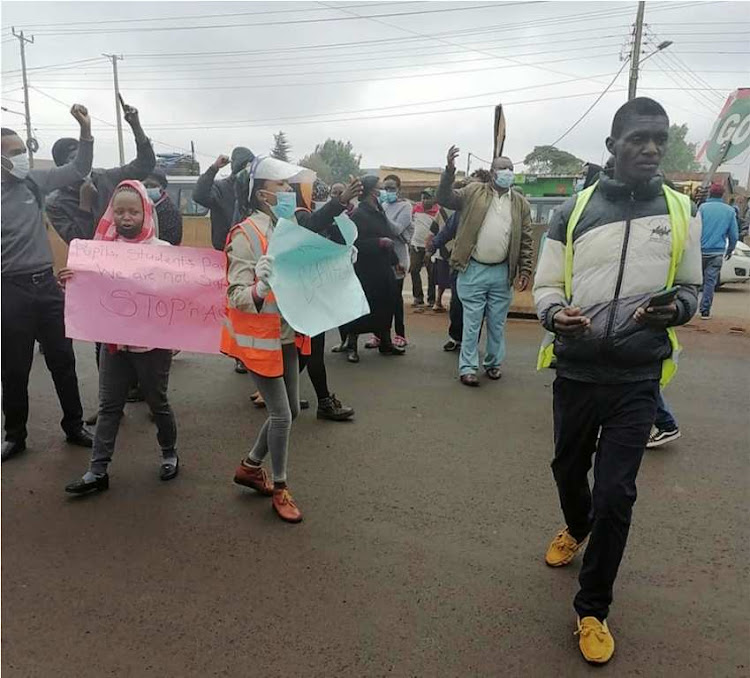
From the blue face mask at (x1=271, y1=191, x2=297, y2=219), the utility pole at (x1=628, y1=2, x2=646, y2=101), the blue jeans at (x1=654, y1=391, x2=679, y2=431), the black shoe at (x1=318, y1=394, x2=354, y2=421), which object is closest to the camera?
the blue face mask at (x1=271, y1=191, x2=297, y2=219)

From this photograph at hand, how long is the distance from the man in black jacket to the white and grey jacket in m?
3.43

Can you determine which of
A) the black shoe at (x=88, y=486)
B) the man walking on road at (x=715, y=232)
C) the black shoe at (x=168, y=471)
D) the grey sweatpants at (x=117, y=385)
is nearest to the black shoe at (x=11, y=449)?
the black shoe at (x=88, y=486)

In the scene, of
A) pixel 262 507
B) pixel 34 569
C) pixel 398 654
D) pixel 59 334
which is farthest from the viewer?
pixel 59 334

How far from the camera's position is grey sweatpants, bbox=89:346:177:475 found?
3586mm

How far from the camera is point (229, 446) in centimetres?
430

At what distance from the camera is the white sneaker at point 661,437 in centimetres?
426

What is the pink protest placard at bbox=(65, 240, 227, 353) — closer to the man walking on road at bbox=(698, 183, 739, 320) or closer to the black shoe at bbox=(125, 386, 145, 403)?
the black shoe at bbox=(125, 386, 145, 403)

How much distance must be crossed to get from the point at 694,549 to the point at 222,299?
283 cm

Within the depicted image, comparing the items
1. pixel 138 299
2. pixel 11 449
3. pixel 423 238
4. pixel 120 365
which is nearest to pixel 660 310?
pixel 138 299

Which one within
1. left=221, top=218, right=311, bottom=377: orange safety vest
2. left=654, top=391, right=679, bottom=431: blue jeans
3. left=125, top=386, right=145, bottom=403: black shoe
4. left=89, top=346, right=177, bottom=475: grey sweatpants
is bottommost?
left=125, top=386, right=145, bottom=403: black shoe

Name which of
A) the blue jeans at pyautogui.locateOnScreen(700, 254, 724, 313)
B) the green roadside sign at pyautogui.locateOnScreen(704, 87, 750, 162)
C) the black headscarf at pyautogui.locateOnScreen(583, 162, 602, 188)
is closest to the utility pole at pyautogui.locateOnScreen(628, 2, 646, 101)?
the green roadside sign at pyautogui.locateOnScreen(704, 87, 750, 162)

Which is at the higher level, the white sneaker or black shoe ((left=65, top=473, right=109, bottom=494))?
the white sneaker

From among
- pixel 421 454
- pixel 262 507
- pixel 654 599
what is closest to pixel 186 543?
pixel 262 507

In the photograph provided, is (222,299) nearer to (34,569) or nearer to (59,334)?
(59,334)
